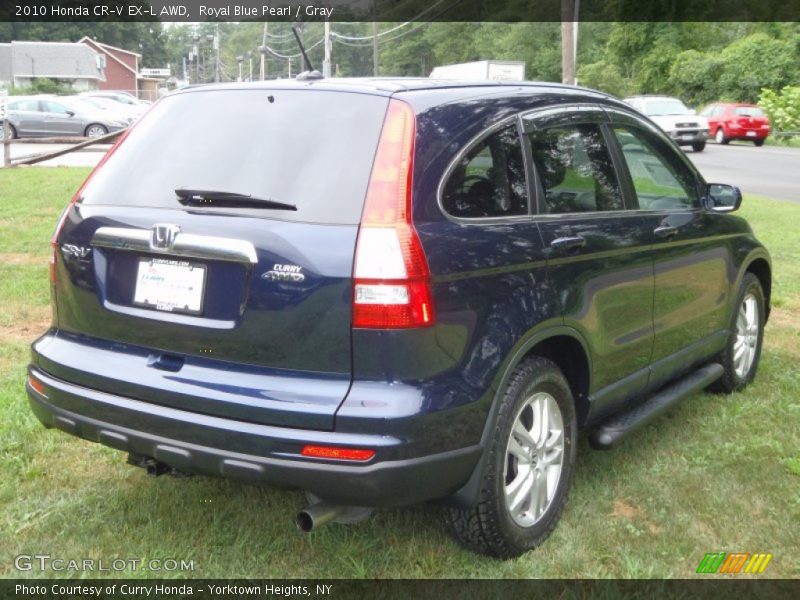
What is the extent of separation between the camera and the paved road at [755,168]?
18.2 metres

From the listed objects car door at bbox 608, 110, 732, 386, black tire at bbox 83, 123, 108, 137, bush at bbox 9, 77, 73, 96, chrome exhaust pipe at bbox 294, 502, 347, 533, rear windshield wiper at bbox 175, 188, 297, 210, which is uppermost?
bush at bbox 9, 77, 73, 96

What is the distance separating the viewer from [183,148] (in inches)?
132

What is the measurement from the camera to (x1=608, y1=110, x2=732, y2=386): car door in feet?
13.9

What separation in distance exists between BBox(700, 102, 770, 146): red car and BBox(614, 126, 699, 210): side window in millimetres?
31457

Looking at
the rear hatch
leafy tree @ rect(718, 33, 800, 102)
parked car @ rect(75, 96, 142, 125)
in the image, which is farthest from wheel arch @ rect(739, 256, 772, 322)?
leafy tree @ rect(718, 33, 800, 102)

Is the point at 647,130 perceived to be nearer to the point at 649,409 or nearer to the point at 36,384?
the point at 649,409

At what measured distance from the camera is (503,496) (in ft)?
10.4

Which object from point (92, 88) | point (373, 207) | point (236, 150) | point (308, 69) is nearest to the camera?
point (373, 207)

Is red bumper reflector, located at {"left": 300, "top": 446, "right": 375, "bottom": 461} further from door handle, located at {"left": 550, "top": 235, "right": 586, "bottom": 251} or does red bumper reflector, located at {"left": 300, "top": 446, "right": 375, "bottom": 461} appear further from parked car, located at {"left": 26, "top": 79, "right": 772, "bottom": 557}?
door handle, located at {"left": 550, "top": 235, "right": 586, "bottom": 251}

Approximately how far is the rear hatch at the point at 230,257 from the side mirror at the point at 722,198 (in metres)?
2.54

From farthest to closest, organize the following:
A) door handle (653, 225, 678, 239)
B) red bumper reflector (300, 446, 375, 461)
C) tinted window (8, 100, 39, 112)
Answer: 1. tinted window (8, 100, 39, 112)
2. door handle (653, 225, 678, 239)
3. red bumper reflector (300, 446, 375, 461)

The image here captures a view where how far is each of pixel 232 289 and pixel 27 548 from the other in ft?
4.41

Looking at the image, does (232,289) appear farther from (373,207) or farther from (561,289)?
(561,289)

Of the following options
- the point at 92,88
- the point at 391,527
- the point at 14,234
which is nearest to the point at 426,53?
the point at 92,88
